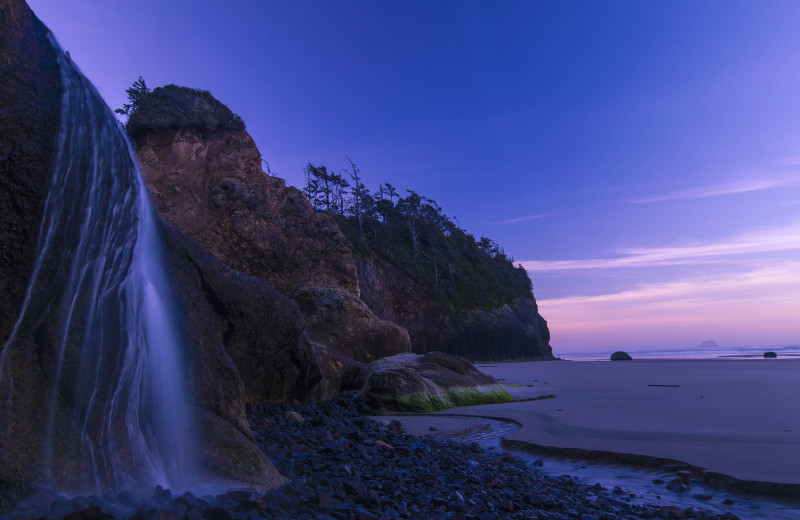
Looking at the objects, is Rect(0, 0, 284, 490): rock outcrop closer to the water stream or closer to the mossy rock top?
the water stream

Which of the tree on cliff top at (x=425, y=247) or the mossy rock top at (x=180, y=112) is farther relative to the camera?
the tree on cliff top at (x=425, y=247)

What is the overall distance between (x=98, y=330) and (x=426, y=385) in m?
6.54

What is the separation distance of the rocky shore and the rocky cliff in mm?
7599

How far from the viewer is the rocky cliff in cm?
1255

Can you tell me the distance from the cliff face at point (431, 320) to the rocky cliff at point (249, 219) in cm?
1873

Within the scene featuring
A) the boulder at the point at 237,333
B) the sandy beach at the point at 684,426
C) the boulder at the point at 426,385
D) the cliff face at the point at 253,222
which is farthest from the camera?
the cliff face at the point at 253,222

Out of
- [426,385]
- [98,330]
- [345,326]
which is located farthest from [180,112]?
[98,330]

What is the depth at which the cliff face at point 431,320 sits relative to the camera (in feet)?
115

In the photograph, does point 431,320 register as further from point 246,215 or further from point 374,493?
point 374,493

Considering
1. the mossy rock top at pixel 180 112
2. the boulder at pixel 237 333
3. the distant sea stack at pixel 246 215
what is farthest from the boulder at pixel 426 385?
the mossy rock top at pixel 180 112

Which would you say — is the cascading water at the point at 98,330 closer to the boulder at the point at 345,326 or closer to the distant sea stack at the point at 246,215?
the distant sea stack at the point at 246,215

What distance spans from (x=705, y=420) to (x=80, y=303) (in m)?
7.18

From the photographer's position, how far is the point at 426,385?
8.79 m

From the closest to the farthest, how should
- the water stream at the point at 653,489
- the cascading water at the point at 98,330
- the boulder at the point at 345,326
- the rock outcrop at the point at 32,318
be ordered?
the rock outcrop at the point at 32,318 → the cascading water at the point at 98,330 → the water stream at the point at 653,489 → the boulder at the point at 345,326
